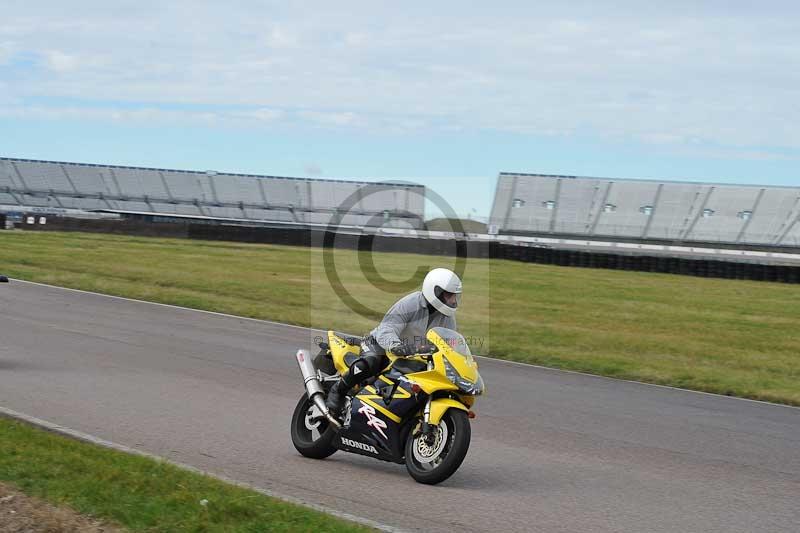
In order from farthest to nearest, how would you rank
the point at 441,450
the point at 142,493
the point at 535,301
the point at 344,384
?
the point at 535,301
the point at 344,384
the point at 441,450
the point at 142,493

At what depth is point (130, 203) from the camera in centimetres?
6575

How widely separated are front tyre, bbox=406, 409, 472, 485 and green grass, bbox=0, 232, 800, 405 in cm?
782

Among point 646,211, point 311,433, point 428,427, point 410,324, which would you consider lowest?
point 311,433

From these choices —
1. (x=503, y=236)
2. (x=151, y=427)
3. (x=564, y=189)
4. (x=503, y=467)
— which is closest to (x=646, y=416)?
(x=503, y=467)

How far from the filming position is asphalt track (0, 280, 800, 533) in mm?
6668

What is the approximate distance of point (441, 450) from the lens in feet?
23.4

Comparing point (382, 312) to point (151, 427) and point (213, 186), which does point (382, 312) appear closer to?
point (151, 427)

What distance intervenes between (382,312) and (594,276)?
11256mm

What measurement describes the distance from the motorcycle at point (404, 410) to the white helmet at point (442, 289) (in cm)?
22

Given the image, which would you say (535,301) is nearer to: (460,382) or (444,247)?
(444,247)

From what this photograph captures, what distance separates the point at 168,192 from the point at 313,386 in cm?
5972

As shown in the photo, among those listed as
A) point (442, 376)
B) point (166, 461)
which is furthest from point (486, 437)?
point (166, 461)

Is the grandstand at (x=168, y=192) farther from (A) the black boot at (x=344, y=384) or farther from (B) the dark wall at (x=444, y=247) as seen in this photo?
(A) the black boot at (x=344, y=384)

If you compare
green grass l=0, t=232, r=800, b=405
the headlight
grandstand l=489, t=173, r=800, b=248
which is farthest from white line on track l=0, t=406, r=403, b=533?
grandstand l=489, t=173, r=800, b=248
